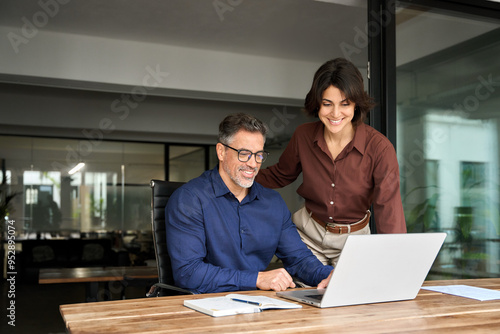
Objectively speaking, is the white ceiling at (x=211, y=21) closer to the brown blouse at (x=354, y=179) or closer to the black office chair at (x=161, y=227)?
the brown blouse at (x=354, y=179)

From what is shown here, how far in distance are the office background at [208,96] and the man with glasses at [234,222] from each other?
130 centimetres

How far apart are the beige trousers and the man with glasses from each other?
0.21m

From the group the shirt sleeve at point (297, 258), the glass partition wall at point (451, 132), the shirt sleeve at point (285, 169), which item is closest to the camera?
the shirt sleeve at point (297, 258)

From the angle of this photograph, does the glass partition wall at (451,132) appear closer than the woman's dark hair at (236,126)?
No

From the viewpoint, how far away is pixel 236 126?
2.28m

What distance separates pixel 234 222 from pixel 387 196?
700mm

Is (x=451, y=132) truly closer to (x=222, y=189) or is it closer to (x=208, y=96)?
(x=222, y=189)

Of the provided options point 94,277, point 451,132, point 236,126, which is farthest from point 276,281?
point 94,277

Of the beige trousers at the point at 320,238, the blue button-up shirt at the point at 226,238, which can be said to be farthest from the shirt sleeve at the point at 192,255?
the beige trousers at the point at 320,238

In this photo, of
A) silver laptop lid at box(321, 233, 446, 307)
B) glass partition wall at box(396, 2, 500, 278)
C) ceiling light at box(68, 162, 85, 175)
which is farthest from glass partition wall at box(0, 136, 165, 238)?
silver laptop lid at box(321, 233, 446, 307)

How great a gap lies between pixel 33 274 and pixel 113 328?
775 centimetres

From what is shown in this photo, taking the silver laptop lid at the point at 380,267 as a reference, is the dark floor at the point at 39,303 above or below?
below

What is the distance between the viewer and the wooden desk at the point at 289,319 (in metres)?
1.26

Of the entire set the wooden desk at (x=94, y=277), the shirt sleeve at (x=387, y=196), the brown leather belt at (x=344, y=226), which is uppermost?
the shirt sleeve at (x=387, y=196)
